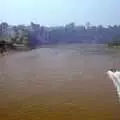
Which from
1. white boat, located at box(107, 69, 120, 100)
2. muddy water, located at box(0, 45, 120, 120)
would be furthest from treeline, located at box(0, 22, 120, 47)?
white boat, located at box(107, 69, 120, 100)

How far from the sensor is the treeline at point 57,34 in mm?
3822

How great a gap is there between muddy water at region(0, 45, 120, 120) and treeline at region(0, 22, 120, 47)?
10 centimetres

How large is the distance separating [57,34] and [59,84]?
81 centimetres

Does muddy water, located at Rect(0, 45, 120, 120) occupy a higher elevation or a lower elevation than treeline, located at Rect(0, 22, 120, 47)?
lower

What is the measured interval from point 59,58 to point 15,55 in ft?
1.96

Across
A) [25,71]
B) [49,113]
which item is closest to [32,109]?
[49,113]

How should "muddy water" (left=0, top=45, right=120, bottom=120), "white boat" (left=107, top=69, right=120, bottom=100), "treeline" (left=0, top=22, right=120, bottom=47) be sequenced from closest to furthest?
"muddy water" (left=0, top=45, right=120, bottom=120) < "white boat" (left=107, top=69, right=120, bottom=100) < "treeline" (left=0, top=22, right=120, bottom=47)

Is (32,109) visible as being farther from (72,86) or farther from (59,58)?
(59,58)

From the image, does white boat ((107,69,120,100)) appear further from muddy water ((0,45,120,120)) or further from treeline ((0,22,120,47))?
treeline ((0,22,120,47))

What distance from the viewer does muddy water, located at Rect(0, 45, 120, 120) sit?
2717 millimetres

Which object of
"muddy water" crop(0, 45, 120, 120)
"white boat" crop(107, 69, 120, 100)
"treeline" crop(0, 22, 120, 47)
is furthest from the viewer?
"treeline" crop(0, 22, 120, 47)

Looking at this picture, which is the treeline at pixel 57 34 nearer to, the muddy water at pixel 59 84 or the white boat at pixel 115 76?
the muddy water at pixel 59 84

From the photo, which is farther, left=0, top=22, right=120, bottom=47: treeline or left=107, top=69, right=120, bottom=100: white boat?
left=0, top=22, right=120, bottom=47: treeline

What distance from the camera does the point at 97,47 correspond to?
3803mm
